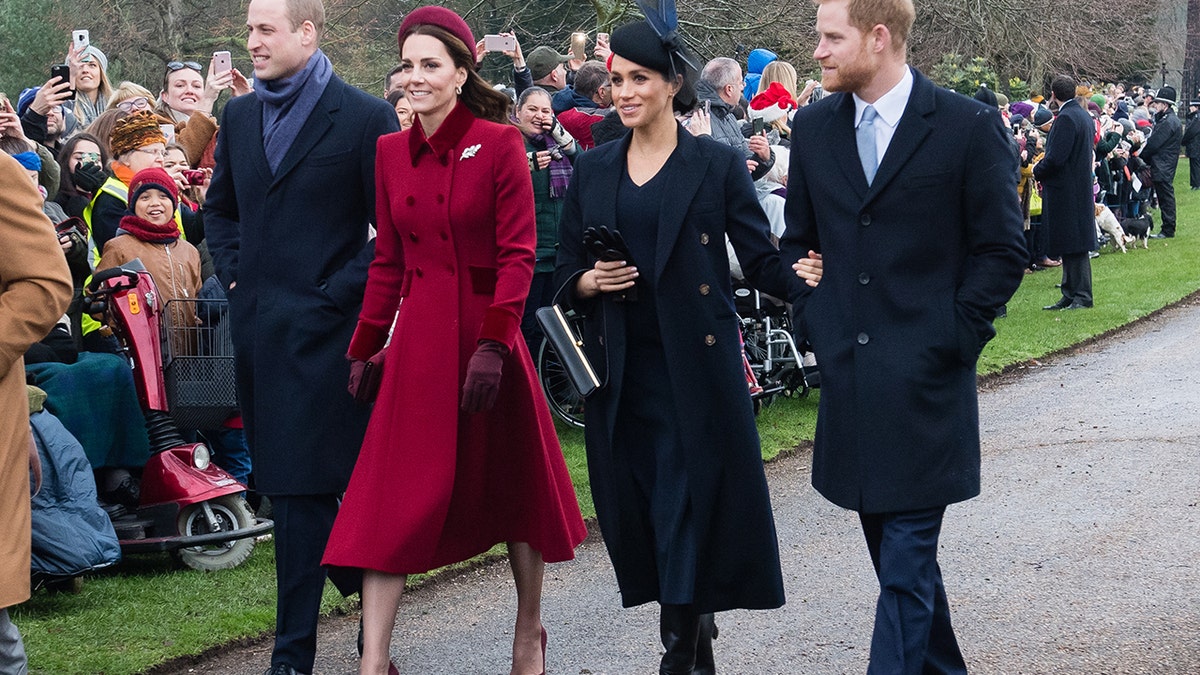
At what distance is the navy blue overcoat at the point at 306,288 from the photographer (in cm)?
516

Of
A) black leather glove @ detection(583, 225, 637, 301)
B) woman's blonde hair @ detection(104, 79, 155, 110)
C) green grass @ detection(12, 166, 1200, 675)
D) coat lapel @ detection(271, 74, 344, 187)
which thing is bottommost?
green grass @ detection(12, 166, 1200, 675)

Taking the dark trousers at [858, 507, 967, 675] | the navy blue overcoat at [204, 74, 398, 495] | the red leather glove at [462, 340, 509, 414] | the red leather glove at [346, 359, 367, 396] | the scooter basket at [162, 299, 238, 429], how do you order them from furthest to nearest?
the scooter basket at [162, 299, 238, 429]
the navy blue overcoat at [204, 74, 398, 495]
the red leather glove at [346, 359, 367, 396]
the red leather glove at [462, 340, 509, 414]
the dark trousers at [858, 507, 967, 675]

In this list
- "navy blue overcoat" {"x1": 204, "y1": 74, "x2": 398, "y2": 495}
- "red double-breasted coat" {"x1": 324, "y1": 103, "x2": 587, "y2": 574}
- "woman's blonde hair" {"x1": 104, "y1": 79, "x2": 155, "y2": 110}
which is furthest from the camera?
"woman's blonde hair" {"x1": 104, "y1": 79, "x2": 155, "y2": 110}

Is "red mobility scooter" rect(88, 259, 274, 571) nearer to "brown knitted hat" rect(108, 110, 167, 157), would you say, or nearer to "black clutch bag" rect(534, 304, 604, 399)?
"brown knitted hat" rect(108, 110, 167, 157)

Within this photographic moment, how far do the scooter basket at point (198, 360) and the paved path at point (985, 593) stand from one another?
1.21 metres

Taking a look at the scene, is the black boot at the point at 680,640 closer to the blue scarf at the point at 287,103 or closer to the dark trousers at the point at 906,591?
the dark trousers at the point at 906,591

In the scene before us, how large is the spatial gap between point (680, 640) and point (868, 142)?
1.61 metres

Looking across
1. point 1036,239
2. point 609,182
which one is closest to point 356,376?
point 609,182

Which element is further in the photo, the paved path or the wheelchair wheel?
the wheelchair wheel

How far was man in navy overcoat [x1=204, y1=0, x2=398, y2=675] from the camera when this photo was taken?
203 inches

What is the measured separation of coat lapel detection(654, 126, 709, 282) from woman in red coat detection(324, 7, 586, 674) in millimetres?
447

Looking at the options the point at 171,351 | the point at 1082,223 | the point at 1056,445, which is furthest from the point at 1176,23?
the point at 171,351

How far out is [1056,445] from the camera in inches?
365

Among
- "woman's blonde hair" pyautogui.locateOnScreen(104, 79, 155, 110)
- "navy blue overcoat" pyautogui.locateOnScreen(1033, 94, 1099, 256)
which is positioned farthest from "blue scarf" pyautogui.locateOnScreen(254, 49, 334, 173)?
"navy blue overcoat" pyautogui.locateOnScreen(1033, 94, 1099, 256)
